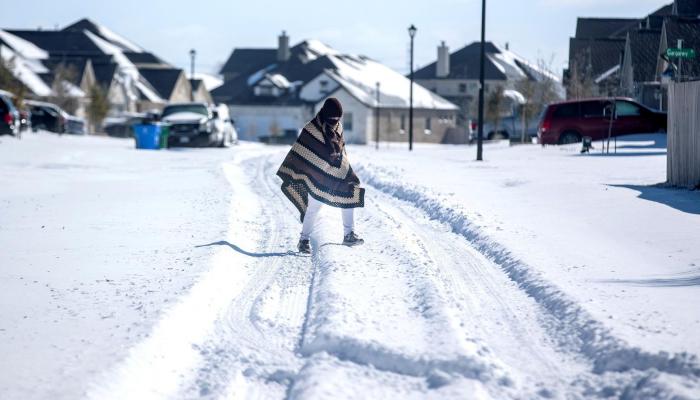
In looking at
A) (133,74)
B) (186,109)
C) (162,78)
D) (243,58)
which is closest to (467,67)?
(162,78)

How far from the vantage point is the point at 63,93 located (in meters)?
70.4

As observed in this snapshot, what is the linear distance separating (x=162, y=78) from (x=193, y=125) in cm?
6354

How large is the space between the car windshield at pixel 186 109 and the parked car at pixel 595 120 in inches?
500

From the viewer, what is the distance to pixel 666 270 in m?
8.81

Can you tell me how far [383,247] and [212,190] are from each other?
25.6 ft

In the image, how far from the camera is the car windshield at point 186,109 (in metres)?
37.7

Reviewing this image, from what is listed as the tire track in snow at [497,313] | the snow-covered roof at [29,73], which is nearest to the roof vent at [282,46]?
the snow-covered roof at [29,73]

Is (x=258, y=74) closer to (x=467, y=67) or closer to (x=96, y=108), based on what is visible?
(x=467, y=67)

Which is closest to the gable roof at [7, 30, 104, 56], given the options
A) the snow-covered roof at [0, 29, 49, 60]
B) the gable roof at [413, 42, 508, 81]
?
the snow-covered roof at [0, 29, 49, 60]

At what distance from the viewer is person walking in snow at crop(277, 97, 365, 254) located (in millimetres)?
10555

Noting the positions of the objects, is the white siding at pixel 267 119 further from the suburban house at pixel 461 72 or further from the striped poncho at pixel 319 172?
the striped poncho at pixel 319 172

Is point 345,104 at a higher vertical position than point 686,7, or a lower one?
lower

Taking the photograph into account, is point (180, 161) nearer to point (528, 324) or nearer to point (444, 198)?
point (444, 198)

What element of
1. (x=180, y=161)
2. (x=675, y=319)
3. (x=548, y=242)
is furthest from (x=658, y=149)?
(x=675, y=319)
